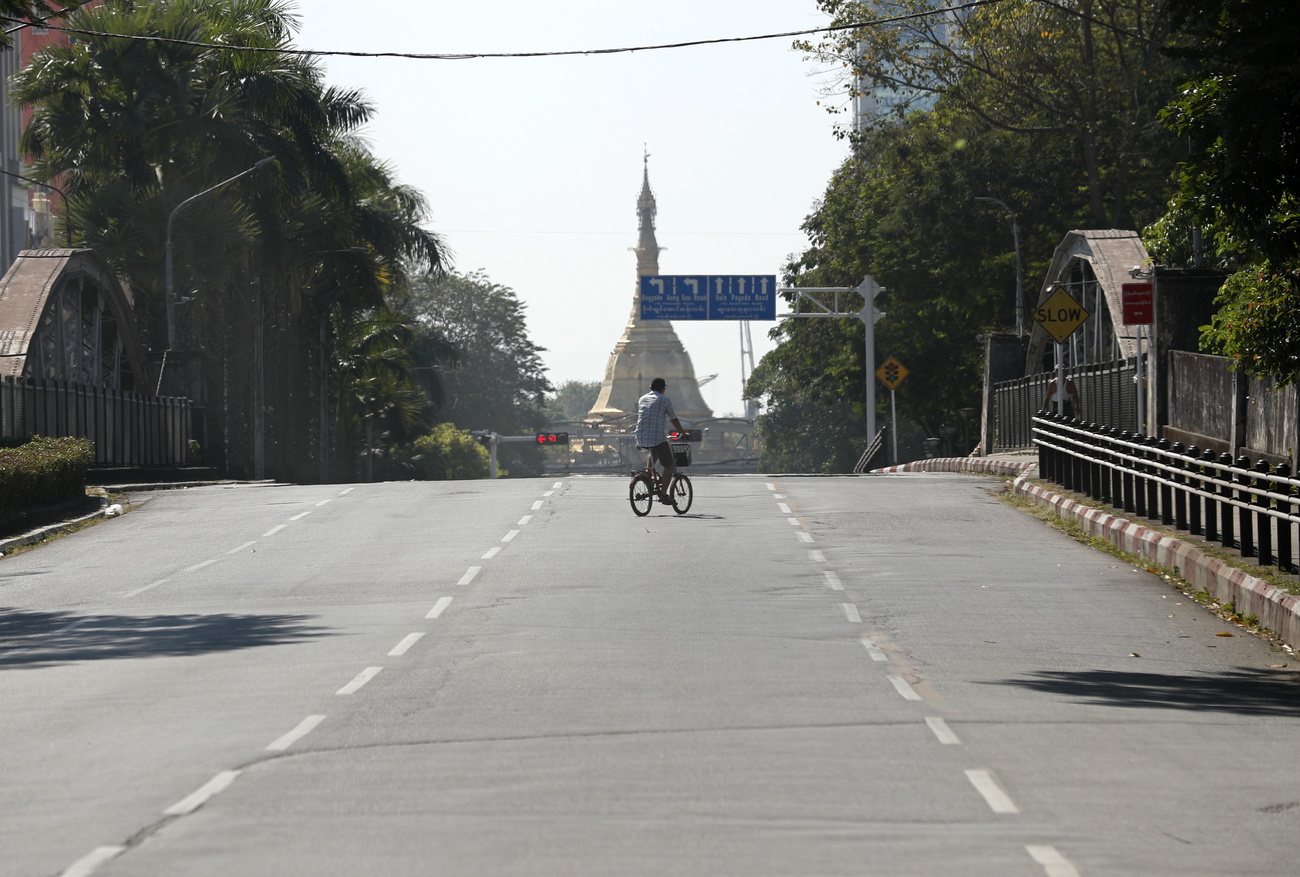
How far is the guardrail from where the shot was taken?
Answer: 596 inches

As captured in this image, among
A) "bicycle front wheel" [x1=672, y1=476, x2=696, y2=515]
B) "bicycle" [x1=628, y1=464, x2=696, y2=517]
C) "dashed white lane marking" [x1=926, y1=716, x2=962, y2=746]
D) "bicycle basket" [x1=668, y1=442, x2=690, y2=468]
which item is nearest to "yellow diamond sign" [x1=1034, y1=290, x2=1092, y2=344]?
"bicycle basket" [x1=668, y1=442, x2=690, y2=468]

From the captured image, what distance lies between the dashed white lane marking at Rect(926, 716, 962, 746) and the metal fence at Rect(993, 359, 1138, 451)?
20468 mm

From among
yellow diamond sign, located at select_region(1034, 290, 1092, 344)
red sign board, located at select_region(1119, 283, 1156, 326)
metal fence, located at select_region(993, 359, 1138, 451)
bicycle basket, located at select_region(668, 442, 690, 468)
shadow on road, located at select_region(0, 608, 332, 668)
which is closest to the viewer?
shadow on road, located at select_region(0, 608, 332, 668)

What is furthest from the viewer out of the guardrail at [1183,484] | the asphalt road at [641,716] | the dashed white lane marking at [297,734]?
the guardrail at [1183,484]

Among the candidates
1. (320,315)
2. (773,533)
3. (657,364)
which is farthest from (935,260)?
(657,364)

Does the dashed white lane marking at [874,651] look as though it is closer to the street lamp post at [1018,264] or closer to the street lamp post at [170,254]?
the street lamp post at [170,254]

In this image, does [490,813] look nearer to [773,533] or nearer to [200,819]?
[200,819]

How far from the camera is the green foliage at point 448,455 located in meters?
93.1

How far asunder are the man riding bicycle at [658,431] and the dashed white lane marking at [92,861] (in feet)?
58.4

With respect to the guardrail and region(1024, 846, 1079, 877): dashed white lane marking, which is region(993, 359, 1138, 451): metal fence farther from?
region(1024, 846, 1079, 877): dashed white lane marking

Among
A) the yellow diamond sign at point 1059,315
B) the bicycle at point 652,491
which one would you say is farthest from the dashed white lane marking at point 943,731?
the yellow diamond sign at point 1059,315

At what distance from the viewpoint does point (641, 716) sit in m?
9.73

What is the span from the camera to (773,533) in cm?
2150

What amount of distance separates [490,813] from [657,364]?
173 meters
